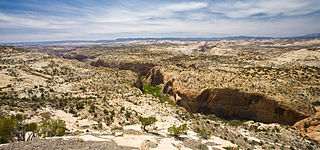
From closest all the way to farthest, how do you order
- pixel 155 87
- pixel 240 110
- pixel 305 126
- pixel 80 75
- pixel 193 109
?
pixel 305 126, pixel 240 110, pixel 193 109, pixel 80 75, pixel 155 87

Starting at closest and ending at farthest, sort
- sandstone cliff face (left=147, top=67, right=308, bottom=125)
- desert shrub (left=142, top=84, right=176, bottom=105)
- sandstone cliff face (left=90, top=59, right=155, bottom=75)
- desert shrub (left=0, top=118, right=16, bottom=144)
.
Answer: desert shrub (left=0, top=118, right=16, bottom=144) → sandstone cliff face (left=147, top=67, right=308, bottom=125) → desert shrub (left=142, top=84, right=176, bottom=105) → sandstone cliff face (left=90, top=59, right=155, bottom=75)

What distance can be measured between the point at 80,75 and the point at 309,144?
166 feet

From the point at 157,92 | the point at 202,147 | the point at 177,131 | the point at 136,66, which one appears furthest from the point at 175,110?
the point at 136,66

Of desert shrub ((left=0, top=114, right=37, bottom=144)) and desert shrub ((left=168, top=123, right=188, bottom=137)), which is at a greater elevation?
desert shrub ((left=0, top=114, right=37, bottom=144))

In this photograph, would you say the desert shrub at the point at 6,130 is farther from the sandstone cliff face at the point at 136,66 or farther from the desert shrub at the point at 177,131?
the sandstone cliff face at the point at 136,66

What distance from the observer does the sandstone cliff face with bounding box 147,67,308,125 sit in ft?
85.9

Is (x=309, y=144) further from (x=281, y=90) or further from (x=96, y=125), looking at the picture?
(x=96, y=125)

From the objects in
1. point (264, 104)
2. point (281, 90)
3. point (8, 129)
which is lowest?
point (264, 104)

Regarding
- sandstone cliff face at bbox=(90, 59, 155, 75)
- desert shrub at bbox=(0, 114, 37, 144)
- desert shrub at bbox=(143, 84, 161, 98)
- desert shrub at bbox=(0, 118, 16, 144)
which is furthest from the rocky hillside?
sandstone cliff face at bbox=(90, 59, 155, 75)

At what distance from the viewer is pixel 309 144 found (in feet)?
63.3

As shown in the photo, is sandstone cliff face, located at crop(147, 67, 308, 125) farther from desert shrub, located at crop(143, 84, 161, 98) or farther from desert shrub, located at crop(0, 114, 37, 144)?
desert shrub, located at crop(0, 114, 37, 144)

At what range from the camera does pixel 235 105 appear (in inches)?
1232

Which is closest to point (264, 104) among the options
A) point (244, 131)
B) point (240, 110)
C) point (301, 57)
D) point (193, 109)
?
point (240, 110)

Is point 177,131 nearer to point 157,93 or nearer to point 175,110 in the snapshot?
point 175,110
